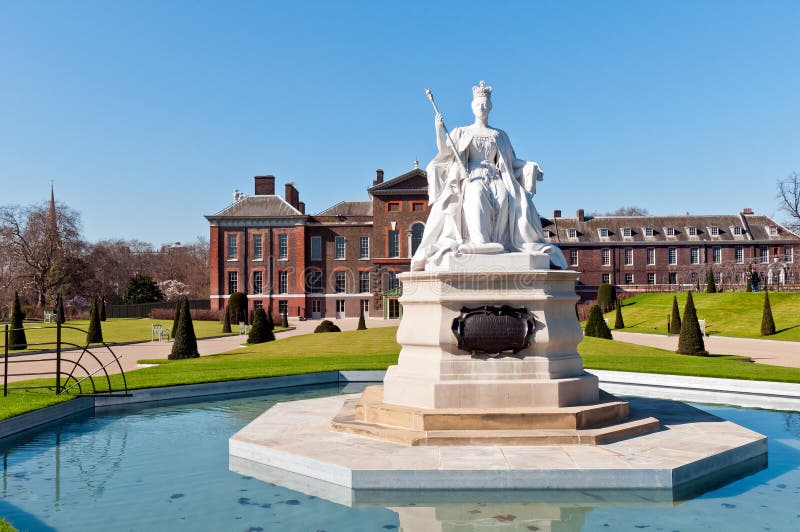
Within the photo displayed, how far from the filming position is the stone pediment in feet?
173

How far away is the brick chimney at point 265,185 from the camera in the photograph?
187 ft

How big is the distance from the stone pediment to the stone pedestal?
45.4 meters

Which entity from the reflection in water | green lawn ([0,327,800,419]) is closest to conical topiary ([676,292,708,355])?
green lawn ([0,327,800,419])

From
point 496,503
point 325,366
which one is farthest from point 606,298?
point 496,503

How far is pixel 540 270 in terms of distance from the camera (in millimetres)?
7516

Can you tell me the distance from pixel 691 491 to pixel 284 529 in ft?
12.7

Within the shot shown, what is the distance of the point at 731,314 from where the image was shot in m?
35.3

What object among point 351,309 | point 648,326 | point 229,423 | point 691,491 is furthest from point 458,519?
point 351,309

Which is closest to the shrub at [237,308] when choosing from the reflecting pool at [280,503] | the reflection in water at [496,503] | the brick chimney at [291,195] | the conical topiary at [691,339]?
the brick chimney at [291,195]

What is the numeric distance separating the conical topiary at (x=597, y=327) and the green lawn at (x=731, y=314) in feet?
28.8

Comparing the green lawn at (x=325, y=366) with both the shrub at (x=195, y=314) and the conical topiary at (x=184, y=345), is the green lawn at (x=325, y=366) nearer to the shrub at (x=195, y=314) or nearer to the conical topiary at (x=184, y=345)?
the conical topiary at (x=184, y=345)

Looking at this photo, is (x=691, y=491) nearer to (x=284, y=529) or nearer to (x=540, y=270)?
(x=540, y=270)

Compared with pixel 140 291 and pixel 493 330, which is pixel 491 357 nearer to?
pixel 493 330

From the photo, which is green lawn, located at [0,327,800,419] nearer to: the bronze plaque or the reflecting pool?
the reflecting pool
